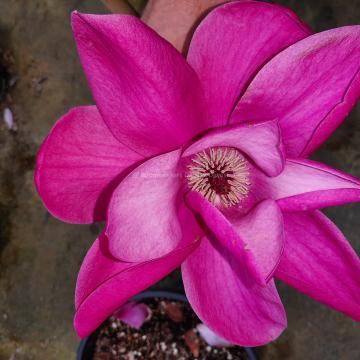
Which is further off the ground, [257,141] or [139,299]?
[257,141]

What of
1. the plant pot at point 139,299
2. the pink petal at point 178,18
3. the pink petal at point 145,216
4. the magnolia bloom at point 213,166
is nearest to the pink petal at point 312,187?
the magnolia bloom at point 213,166

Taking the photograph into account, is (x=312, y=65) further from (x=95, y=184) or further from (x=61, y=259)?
(x=61, y=259)

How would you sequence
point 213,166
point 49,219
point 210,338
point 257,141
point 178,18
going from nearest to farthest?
point 257,141 → point 213,166 → point 178,18 → point 210,338 → point 49,219

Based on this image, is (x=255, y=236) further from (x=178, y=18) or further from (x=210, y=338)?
(x=210, y=338)

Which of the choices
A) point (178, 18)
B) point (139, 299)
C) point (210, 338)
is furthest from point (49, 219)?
point (178, 18)

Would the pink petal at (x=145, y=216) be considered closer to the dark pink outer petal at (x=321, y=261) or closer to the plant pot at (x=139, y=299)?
the dark pink outer petal at (x=321, y=261)

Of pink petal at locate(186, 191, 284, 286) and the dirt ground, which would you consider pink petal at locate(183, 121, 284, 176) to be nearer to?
pink petal at locate(186, 191, 284, 286)
